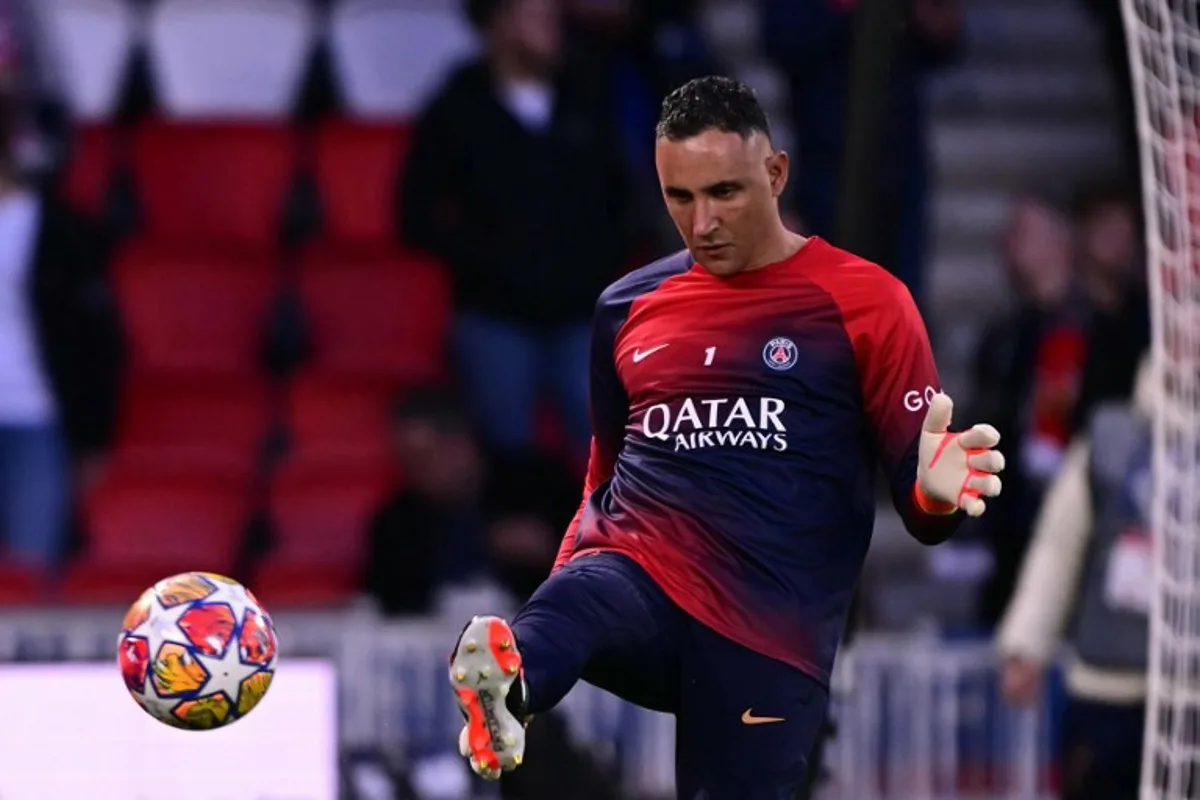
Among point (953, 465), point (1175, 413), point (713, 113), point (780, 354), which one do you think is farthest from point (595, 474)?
point (1175, 413)

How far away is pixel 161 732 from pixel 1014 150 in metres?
5.30

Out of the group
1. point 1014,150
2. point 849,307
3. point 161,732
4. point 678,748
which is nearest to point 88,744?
point 161,732

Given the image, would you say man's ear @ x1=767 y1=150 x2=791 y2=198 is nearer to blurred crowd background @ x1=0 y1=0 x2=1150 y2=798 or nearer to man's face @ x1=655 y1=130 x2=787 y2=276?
man's face @ x1=655 y1=130 x2=787 y2=276

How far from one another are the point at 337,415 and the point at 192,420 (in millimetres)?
579

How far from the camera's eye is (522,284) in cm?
946

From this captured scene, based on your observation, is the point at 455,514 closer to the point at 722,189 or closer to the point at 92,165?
the point at 92,165

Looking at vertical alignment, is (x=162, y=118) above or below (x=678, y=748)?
above

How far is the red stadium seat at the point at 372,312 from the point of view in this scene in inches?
412

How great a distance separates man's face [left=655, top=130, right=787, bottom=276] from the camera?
545cm

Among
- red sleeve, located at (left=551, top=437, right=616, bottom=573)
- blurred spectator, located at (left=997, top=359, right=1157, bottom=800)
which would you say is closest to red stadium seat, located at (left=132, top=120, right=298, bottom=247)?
blurred spectator, located at (left=997, top=359, right=1157, bottom=800)

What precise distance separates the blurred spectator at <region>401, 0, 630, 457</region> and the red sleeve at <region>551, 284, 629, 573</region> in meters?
3.42

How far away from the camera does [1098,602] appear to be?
818 centimetres

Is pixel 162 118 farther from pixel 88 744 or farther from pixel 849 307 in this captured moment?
pixel 849 307

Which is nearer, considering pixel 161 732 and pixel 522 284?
pixel 161 732
